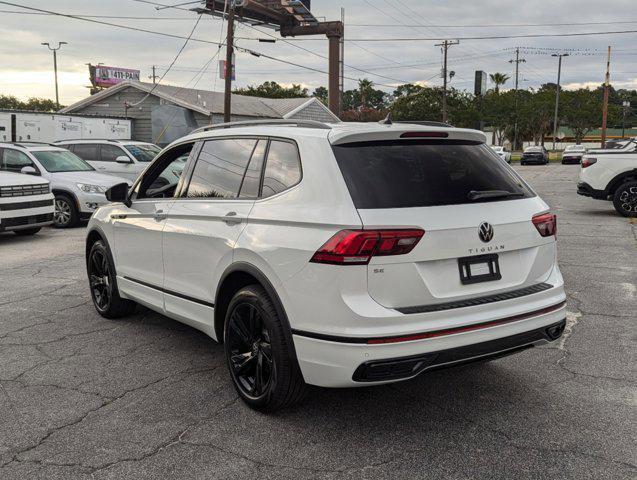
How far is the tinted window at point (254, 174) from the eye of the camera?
13.1 ft

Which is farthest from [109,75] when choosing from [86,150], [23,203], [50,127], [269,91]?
[23,203]

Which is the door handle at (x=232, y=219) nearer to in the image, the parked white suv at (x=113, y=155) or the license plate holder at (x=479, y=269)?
the license plate holder at (x=479, y=269)

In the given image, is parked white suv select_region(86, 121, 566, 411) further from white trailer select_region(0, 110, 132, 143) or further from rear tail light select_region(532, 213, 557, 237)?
white trailer select_region(0, 110, 132, 143)

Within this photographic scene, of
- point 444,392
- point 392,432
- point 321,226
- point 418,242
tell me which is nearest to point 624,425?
point 444,392

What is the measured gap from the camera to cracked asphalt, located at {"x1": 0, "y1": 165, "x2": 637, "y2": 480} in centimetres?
323

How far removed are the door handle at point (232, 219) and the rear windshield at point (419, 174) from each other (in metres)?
0.81

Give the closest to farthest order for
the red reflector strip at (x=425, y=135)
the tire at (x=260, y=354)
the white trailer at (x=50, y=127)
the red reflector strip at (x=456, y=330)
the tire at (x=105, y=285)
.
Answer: the red reflector strip at (x=456, y=330), the tire at (x=260, y=354), the red reflector strip at (x=425, y=135), the tire at (x=105, y=285), the white trailer at (x=50, y=127)

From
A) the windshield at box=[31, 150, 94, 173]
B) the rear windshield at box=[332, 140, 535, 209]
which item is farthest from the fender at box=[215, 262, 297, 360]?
the windshield at box=[31, 150, 94, 173]

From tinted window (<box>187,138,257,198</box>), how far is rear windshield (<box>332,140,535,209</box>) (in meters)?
0.90

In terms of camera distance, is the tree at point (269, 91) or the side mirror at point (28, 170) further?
the tree at point (269, 91)

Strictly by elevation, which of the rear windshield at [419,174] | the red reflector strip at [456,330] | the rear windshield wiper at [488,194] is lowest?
the red reflector strip at [456,330]

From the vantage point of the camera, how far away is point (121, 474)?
3158mm

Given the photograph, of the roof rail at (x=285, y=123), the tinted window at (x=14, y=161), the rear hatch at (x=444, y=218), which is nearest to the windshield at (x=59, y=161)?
the tinted window at (x=14, y=161)

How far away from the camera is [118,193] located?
5445 mm
